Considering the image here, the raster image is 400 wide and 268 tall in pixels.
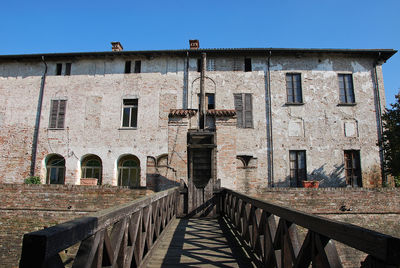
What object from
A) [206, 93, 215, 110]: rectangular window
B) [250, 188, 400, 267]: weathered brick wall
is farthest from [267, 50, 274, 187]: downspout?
[250, 188, 400, 267]: weathered brick wall

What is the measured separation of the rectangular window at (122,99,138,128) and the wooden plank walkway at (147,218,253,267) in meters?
10.2

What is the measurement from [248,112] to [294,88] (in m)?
3.05

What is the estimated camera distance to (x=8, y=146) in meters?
15.5

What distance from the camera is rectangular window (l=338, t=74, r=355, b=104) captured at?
1546cm

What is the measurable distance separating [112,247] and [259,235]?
2.11 m

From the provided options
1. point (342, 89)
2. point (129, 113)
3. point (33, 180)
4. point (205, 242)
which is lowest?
point (205, 242)

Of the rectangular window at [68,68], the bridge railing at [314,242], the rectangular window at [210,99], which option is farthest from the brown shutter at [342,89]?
the rectangular window at [68,68]

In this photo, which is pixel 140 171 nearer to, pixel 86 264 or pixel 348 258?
pixel 348 258

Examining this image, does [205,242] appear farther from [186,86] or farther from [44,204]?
[186,86]

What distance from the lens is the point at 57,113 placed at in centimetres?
1578

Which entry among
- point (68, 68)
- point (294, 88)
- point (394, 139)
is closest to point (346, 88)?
point (294, 88)

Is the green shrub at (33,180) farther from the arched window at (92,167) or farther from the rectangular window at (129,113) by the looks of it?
the rectangular window at (129,113)

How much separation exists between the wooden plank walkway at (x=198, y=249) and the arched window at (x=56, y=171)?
11514 mm

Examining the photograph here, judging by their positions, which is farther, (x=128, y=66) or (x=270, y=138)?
(x=128, y=66)
